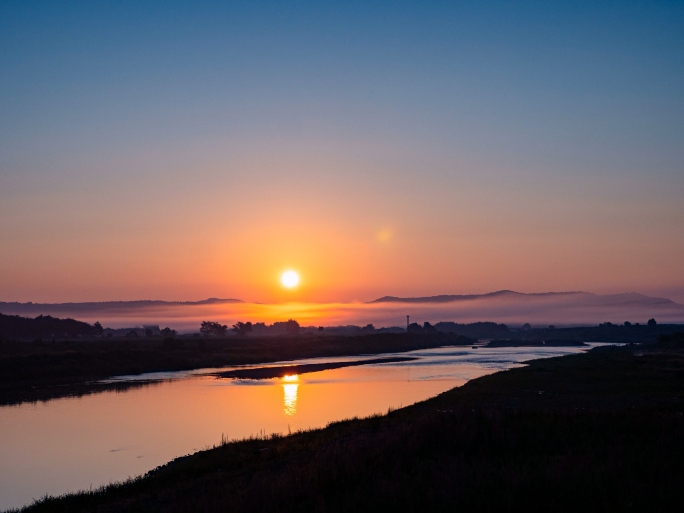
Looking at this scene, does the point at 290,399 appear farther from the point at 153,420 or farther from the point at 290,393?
the point at 153,420

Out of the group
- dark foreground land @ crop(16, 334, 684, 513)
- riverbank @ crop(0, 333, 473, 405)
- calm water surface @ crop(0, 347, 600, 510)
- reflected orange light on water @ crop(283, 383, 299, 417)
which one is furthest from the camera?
riverbank @ crop(0, 333, 473, 405)

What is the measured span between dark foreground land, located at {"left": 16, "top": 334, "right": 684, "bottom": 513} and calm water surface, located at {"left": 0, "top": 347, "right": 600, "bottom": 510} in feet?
12.3

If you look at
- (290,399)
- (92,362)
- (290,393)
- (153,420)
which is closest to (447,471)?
(153,420)

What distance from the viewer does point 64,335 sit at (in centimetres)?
18600

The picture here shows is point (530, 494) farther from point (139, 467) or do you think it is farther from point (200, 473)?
point (139, 467)

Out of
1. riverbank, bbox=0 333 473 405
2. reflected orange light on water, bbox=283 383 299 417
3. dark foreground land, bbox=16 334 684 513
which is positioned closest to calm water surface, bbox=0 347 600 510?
reflected orange light on water, bbox=283 383 299 417

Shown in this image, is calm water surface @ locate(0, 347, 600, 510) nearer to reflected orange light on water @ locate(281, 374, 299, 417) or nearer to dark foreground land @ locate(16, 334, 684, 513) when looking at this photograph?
reflected orange light on water @ locate(281, 374, 299, 417)

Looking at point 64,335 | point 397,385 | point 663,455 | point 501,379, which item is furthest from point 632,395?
point 64,335

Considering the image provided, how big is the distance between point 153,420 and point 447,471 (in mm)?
26083

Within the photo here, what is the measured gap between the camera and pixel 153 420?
35.4 meters

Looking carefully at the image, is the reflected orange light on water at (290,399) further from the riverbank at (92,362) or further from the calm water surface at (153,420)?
the riverbank at (92,362)

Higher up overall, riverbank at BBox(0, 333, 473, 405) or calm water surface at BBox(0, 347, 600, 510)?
riverbank at BBox(0, 333, 473, 405)

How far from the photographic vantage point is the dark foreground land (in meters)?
11.3

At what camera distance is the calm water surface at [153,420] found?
2320cm
